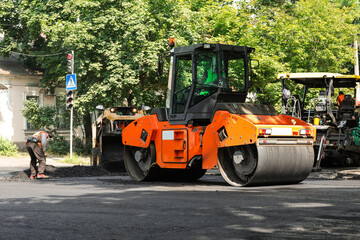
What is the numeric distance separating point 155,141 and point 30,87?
2490 centimetres

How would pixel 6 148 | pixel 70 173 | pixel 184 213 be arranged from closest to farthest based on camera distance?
pixel 184 213, pixel 70 173, pixel 6 148

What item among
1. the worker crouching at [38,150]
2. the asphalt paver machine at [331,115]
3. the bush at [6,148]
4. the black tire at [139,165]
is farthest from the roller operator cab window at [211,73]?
the bush at [6,148]

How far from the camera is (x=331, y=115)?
1850cm

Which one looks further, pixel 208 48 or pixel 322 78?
pixel 322 78

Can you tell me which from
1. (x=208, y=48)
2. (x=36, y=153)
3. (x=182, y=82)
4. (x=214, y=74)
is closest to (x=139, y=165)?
(x=182, y=82)

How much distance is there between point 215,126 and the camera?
12250 millimetres

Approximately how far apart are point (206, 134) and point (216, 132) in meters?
0.34

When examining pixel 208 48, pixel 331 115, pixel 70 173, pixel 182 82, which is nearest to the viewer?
pixel 208 48

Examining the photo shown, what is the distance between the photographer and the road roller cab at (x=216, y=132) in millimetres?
11609

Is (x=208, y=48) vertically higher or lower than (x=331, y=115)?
higher

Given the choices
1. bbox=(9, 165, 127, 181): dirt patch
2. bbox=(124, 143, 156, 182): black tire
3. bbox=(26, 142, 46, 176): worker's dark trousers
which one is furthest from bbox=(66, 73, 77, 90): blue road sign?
bbox=(124, 143, 156, 182): black tire

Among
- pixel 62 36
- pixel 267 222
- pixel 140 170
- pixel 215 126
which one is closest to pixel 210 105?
pixel 215 126

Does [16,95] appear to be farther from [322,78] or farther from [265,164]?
[265,164]

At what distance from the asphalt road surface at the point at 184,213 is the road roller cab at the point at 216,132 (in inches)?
19.6
